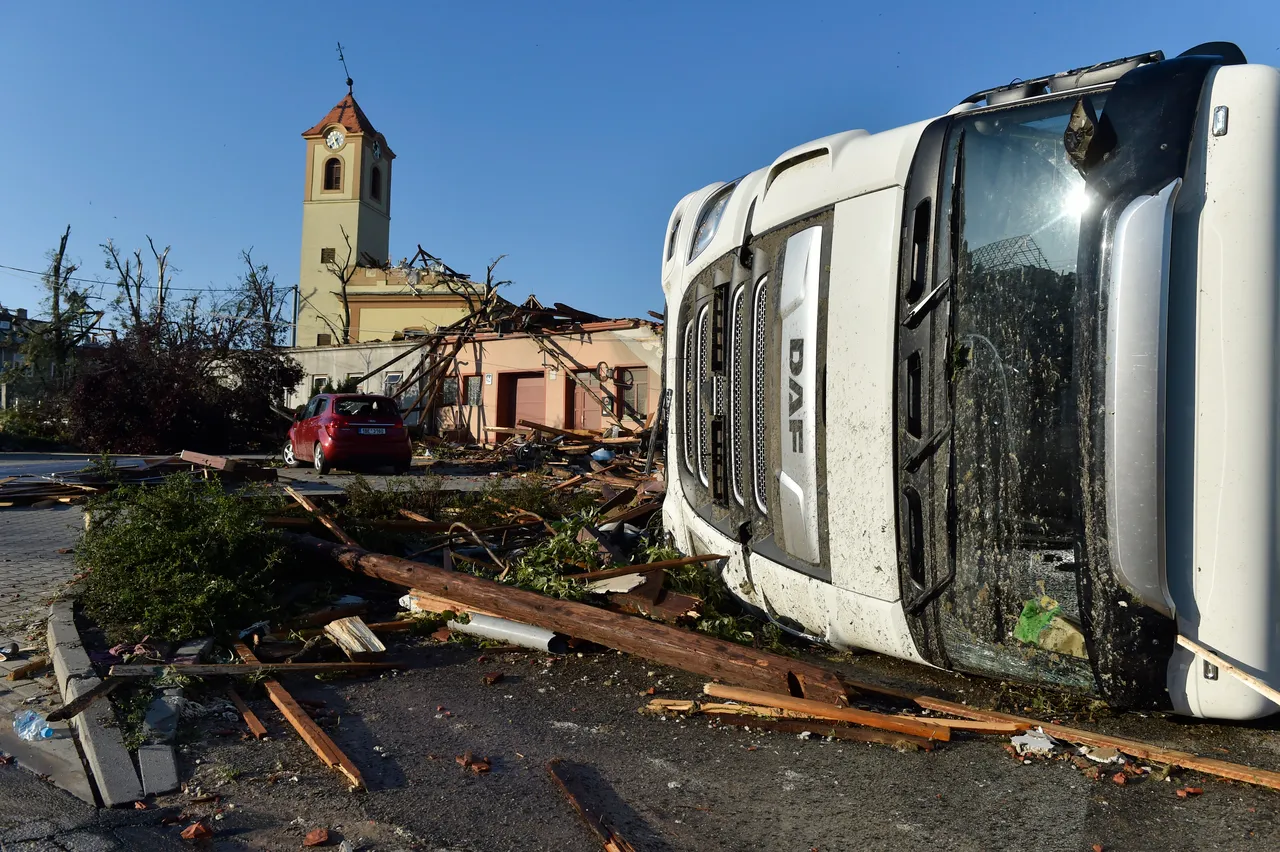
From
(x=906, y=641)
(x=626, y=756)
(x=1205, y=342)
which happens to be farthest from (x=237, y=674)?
(x=1205, y=342)

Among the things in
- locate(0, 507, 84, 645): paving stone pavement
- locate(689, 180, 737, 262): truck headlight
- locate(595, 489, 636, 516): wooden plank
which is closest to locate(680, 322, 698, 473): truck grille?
locate(689, 180, 737, 262): truck headlight

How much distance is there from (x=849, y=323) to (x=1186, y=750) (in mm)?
1990

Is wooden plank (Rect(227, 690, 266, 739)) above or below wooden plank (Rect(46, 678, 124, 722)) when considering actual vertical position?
below

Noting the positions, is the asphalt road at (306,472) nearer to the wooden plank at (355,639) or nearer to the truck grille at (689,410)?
the wooden plank at (355,639)

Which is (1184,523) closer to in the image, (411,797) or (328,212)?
(411,797)

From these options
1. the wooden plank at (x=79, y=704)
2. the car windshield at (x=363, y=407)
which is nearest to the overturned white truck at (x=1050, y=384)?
the wooden plank at (x=79, y=704)

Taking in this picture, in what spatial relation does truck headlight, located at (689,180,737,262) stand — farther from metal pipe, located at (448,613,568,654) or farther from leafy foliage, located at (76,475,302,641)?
leafy foliage, located at (76,475,302,641)

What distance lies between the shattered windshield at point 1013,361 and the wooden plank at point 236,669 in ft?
10.2

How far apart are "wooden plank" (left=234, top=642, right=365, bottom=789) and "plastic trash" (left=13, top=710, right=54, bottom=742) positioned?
890 millimetres

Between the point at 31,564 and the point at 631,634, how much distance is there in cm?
645

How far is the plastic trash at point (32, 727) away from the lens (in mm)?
3904

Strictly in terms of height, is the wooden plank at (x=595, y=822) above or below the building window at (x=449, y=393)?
below

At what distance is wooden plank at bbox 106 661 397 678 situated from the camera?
4328 millimetres

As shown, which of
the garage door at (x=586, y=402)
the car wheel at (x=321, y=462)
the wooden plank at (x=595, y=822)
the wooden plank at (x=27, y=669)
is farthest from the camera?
the garage door at (x=586, y=402)
